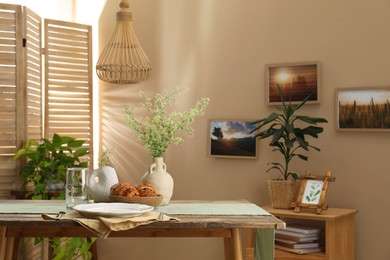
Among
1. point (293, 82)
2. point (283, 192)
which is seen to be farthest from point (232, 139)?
point (283, 192)

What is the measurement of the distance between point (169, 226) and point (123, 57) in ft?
9.01

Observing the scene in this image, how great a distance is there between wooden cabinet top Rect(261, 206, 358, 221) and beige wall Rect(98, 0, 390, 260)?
21cm

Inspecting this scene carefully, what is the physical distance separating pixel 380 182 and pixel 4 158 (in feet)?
8.70

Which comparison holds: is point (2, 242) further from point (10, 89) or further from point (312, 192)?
point (312, 192)

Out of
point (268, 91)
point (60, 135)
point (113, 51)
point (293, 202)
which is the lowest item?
point (293, 202)

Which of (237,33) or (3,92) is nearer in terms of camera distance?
(3,92)

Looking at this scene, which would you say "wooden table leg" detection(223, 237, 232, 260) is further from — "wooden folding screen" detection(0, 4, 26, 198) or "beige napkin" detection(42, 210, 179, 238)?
"wooden folding screen" detection(0, 4, 26, 198)

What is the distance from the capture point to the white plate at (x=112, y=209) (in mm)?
2785

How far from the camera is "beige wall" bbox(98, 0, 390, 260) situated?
4.60 metres

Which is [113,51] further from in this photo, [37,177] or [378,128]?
[378,128]

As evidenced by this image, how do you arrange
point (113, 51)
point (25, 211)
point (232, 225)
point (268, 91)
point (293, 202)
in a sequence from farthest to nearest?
point (113, 51) → point (268, 91) → point (293, 202) → point (25, 211) → point (232, 225)

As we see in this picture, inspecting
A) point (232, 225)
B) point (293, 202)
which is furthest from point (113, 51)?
point (232, 225)

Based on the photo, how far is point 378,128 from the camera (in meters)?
4.55

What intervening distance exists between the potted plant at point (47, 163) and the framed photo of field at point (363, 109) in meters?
1.90
